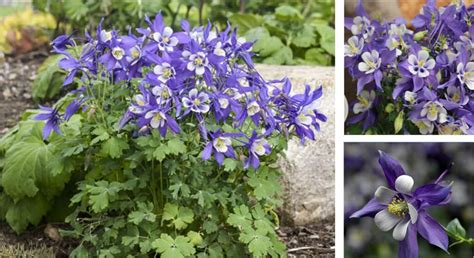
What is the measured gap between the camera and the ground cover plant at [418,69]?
7.84 feet

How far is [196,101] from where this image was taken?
8.29 ft

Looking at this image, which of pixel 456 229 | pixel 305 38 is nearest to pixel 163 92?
pixel 456 229

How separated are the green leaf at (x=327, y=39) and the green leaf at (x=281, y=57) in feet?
0.58

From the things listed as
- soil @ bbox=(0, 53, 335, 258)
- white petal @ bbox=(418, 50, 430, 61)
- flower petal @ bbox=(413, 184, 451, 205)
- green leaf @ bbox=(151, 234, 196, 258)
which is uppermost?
white petal @ bbox=(418, 50, 430, 61)

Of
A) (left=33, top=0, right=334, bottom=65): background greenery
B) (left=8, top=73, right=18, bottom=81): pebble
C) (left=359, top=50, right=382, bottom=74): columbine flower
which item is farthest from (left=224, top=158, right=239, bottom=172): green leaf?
(left=8, top=73, right=18, bottom=81): pebble

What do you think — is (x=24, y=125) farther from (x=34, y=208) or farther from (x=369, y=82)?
(x=369, y=82)

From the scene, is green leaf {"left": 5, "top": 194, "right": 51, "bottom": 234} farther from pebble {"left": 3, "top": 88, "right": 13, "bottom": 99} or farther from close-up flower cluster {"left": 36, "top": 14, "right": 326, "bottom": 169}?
pebble {"left": 3, "top": 88, "right": 13, "bottom": 99}

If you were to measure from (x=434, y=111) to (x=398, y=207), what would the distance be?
30 cm

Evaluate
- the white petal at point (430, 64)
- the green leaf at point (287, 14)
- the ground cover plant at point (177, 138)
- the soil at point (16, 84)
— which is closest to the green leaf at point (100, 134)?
A: the ground cover plant at point (177, 138)

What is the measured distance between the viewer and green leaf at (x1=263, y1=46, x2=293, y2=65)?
12.7 ft

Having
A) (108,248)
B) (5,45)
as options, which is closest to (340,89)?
(108,248)

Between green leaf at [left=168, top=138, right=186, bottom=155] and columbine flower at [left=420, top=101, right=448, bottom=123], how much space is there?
0.64 metres

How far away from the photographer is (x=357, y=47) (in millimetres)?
2457

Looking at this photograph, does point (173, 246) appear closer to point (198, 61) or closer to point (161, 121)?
point (161, 121)
